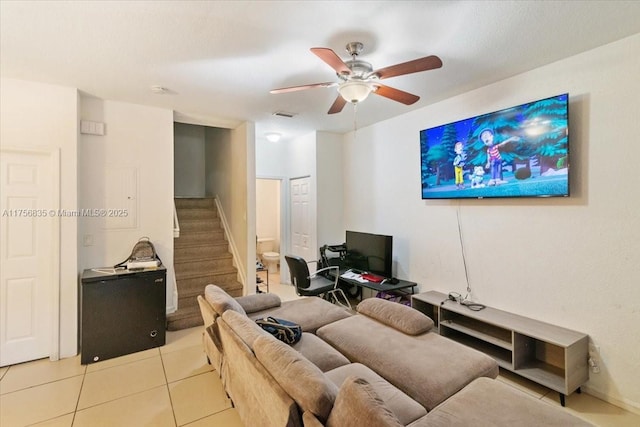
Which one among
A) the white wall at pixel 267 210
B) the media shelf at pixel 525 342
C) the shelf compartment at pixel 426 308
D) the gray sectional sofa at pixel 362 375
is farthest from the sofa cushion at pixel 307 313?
the white wall at pixel 267 210

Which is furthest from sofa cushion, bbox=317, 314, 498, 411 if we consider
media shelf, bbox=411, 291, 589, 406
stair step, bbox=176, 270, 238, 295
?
stair step, bbox=176, 270, 238, 295

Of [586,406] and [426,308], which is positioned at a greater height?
[426,308]

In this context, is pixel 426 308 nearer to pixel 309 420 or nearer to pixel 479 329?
pixel 479 329

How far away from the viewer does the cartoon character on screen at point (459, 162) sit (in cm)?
326

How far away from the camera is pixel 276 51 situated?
2.39 meters

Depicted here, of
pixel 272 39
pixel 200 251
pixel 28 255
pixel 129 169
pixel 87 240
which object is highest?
pixel 272 39

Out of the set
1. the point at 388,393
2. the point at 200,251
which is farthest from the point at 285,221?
the point at 388,393

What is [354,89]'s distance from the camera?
7.44ft

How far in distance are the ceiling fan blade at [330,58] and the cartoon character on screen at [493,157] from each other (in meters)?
1.64

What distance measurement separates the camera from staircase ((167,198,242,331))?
3988 millimetres

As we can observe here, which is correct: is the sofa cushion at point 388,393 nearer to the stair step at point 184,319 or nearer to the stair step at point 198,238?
the stair step at point 184,319

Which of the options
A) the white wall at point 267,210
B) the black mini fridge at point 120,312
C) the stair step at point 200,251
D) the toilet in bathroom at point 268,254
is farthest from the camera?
the white wall at point 267,210

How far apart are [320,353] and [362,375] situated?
39cm

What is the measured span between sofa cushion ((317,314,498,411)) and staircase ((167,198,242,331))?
2.18 metres
